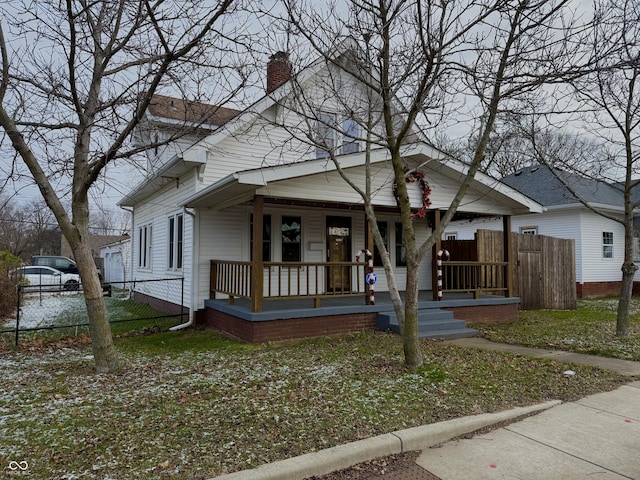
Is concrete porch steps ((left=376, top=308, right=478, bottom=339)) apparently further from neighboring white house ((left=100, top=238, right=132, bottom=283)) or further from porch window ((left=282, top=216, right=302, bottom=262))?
neighboring white house ((left=100, top=238, right=132, bottom=283))

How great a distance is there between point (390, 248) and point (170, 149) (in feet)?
23.2

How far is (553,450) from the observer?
3.64 meters

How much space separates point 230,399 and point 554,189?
57.4 ft

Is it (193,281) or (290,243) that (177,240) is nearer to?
(193,281)

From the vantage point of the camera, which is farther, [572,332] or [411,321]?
[572,332]

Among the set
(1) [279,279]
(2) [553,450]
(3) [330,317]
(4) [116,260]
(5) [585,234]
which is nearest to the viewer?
(2) [553,450]

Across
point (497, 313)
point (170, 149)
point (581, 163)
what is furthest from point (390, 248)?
point (170, 149)

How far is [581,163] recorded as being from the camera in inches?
397

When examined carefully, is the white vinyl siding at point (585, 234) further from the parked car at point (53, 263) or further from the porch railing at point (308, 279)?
the parked car at point (53, 263)

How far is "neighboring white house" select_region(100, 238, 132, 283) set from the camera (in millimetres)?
24391

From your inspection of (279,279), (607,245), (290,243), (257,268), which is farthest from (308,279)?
(607,245)

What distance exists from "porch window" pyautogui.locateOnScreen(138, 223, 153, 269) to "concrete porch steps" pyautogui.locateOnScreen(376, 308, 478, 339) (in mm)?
8290

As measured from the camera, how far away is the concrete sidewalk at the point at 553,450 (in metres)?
3.28

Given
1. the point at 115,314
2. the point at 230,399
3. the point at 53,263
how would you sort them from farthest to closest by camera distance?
the point at 53,263 < the point at 115,314 < the point at 230,399
